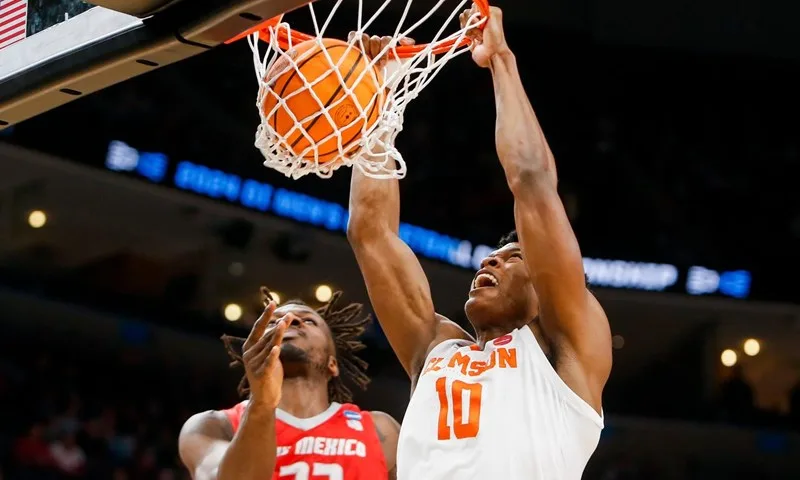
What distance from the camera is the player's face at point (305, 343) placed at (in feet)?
13.7

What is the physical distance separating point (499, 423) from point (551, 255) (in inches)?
18.2

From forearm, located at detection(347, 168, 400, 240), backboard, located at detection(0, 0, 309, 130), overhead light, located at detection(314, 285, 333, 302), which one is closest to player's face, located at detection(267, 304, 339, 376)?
forearm, located at detection(347, 168, 400, 240)

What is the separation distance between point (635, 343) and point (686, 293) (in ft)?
→ 2.70

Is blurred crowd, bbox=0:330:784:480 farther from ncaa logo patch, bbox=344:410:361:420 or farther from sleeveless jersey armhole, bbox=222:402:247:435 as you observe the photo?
ncaa logo patch, bbox=344:410:361:420

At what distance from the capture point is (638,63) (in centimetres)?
1186

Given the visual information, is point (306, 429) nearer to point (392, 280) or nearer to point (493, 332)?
point (392, 280)

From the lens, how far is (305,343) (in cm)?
421

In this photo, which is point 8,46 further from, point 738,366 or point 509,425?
point 738,366

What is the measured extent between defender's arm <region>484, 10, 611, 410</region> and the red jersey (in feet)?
3.76

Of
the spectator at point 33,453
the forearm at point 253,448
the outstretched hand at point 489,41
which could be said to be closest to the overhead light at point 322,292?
the spectator at point 33,453

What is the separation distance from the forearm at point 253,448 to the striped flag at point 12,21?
4.12 feet

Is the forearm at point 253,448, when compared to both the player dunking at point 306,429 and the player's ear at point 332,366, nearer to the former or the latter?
the player dunking at point 306,429

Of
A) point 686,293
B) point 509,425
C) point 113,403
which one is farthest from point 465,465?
point 686,293

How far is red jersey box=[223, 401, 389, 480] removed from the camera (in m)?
4.01
